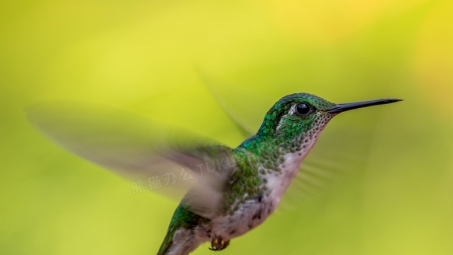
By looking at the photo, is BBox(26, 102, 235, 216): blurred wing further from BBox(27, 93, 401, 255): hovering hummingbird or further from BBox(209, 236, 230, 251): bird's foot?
BBox(209, 236, 230, 251): bird's foot

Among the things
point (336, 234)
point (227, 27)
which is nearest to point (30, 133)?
point (227, 27)

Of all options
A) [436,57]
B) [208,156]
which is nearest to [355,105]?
[208,156]

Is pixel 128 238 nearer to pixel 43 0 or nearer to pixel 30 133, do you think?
pixel 30 133

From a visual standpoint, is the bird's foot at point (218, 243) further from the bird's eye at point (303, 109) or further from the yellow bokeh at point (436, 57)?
the yellow bokeh at point (436, 57)

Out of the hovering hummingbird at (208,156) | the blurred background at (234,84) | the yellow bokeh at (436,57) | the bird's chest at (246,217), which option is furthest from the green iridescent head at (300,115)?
the yellow bokeh at (436,57)

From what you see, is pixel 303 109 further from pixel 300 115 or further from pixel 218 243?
pixel 218 243
